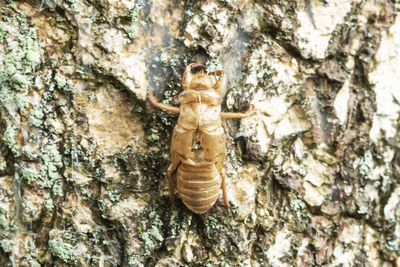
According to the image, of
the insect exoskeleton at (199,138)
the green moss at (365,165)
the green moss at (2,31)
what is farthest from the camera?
the green moss at (365,165)

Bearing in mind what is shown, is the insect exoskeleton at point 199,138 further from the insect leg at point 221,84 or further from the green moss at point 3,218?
the green moss at point 3,218

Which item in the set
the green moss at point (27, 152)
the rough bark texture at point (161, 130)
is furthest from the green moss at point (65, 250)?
the green moss at point (27, 152)

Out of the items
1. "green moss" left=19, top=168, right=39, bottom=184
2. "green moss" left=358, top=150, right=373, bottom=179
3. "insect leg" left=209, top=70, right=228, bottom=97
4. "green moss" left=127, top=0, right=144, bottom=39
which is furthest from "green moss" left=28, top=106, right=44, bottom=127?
"green moss" left=358, top=150, right=373, bottom=179

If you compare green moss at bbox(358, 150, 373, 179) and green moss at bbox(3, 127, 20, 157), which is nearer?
green moss at bbox(3, 127, 20, 157)

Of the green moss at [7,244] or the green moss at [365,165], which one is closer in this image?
the green moss at [7,244]

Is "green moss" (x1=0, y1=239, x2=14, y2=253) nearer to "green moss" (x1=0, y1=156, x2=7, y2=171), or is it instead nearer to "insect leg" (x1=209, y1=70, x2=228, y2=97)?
"green moss" (x1=0, y1=156, x2=7, y2=171)

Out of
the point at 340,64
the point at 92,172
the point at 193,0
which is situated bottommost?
the point at 92,172

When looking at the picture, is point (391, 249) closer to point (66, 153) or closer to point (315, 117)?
point (315, 117)

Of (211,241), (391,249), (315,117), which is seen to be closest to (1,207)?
(211,241)
